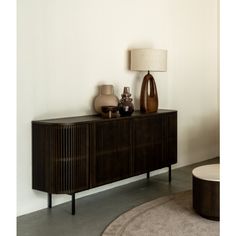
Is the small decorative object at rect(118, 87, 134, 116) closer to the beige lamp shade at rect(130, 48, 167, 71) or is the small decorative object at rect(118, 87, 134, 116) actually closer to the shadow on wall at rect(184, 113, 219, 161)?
the beige lamp shade at rect(130, 48, 167, 71)

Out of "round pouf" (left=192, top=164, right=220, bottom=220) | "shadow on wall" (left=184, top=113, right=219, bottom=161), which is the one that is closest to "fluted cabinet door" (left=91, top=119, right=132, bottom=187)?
"round pouf" (left=192, top=164, right=220, bottom=220)

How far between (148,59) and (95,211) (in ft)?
5.85

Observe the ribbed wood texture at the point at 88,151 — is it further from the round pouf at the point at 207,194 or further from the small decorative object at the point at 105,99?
the round pouf at the point at 207,194

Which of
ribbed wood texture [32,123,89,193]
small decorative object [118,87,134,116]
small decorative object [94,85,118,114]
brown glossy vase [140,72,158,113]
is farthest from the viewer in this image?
brown glossy vase [140,72,158,113]

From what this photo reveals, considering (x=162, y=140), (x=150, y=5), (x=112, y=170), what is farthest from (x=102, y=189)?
(x=150, y=5)

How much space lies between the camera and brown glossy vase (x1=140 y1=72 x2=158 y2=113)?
4500 mm

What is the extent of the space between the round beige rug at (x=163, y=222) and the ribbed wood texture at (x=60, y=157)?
0.55 meters

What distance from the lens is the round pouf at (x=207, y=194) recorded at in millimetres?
3158

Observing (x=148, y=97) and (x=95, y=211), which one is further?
(x=148, y=97)

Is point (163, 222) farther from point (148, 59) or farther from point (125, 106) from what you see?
point (148, 59)

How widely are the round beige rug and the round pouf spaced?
0.07m

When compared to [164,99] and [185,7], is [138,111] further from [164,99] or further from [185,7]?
[185,7]

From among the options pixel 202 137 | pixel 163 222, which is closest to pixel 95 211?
pixel 163 222

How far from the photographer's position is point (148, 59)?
428cm
